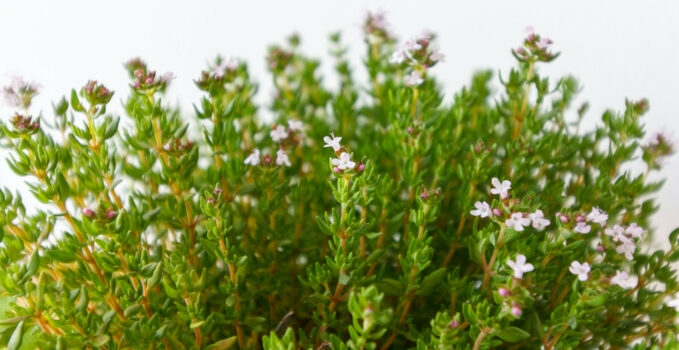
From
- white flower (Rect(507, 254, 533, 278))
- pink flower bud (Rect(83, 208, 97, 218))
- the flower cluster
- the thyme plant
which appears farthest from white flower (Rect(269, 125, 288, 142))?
white flower (Rect(507, 254, 533, 278))

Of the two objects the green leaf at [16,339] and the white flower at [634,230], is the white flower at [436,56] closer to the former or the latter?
the white flower at [634,230]

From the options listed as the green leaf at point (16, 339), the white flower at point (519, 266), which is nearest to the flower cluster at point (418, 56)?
the white flower at point (519, 266)

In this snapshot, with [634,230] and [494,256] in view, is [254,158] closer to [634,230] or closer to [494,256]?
[494,256]

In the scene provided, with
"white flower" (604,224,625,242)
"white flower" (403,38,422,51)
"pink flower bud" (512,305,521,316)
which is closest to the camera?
"pink flower bud" (512,305,521,316)

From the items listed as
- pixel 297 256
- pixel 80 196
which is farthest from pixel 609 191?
pixel 80 196

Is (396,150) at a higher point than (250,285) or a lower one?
higher

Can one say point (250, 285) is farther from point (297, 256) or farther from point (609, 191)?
point (609, 191)

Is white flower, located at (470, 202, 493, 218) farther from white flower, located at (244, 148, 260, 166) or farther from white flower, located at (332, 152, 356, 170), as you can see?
white flower, located at (244, 148, 260, 166)
